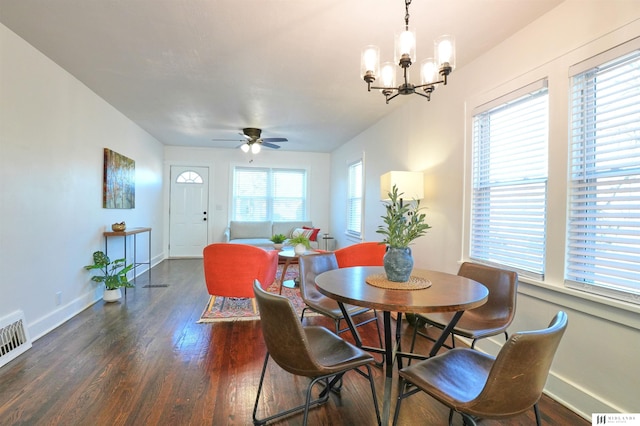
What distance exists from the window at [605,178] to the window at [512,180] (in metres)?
0.22

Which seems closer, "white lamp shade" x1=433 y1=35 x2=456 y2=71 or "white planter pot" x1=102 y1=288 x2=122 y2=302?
"white lamp shade" x1=433 y1=35 x2=456 y2=71

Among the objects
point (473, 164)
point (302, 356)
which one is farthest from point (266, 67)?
point (302, 356)

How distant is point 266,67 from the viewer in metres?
2.90

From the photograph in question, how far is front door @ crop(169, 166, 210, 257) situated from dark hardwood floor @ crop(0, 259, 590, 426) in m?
3.83

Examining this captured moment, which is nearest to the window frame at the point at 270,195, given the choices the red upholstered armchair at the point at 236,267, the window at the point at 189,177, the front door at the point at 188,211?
the front door at the point at 188,211

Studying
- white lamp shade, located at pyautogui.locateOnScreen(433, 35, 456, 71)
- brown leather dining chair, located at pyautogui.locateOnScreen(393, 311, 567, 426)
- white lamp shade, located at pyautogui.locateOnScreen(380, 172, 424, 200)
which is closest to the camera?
brown leather dining chair, located at pyautogui.locateOnScreen(393, 311, 567, 426)

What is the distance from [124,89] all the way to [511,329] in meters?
4.55

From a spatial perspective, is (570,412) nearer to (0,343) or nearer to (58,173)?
(0,343)

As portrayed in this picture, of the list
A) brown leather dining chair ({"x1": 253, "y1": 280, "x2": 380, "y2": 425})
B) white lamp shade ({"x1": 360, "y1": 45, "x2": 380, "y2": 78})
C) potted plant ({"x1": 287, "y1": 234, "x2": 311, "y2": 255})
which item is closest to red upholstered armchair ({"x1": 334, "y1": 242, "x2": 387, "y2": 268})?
potted plant ({"x1": 287, "y1": 234, "x2": 311, "y2": 255})

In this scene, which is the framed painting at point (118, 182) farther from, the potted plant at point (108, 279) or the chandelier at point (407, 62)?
the chandelier at point (407, 62)

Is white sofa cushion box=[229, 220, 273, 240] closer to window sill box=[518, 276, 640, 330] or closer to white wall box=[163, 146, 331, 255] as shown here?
white wall box=[163, 146, 331, 255]

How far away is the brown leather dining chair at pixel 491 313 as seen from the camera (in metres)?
1.83

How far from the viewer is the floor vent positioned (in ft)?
7.29

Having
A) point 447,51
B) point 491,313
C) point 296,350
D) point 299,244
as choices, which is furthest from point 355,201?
point 296,350
